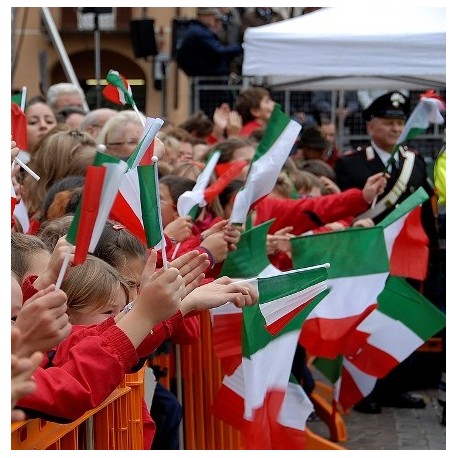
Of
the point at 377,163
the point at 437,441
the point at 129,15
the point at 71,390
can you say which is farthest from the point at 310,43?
the point at 129,15

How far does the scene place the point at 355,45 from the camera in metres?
10.5

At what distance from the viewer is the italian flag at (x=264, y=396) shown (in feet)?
16.3

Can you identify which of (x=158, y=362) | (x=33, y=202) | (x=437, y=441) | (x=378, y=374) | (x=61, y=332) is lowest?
(x=437, y=441)

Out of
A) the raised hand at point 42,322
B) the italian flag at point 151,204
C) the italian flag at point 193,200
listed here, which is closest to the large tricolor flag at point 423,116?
the italian flag at point 193,200

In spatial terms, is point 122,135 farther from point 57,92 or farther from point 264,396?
point 57,92

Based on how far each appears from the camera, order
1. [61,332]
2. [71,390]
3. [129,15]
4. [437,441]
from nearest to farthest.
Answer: [61,332] < [71,390] < [437,441] < [129,15]

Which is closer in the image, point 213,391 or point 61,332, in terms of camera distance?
point 61,332

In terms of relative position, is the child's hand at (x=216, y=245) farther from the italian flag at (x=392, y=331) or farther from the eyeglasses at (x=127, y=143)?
the italian flag at (x=392, y=331)

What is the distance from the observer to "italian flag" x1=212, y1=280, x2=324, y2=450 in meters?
4.97

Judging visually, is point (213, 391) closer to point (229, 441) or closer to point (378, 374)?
point (229, 441)

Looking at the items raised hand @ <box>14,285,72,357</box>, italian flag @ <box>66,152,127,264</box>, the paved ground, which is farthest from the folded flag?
raised hand @ <box>14,285,72,357</box>

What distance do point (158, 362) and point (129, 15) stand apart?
88.3ft

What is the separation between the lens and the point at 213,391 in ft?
18.8

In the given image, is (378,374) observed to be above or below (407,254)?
below
